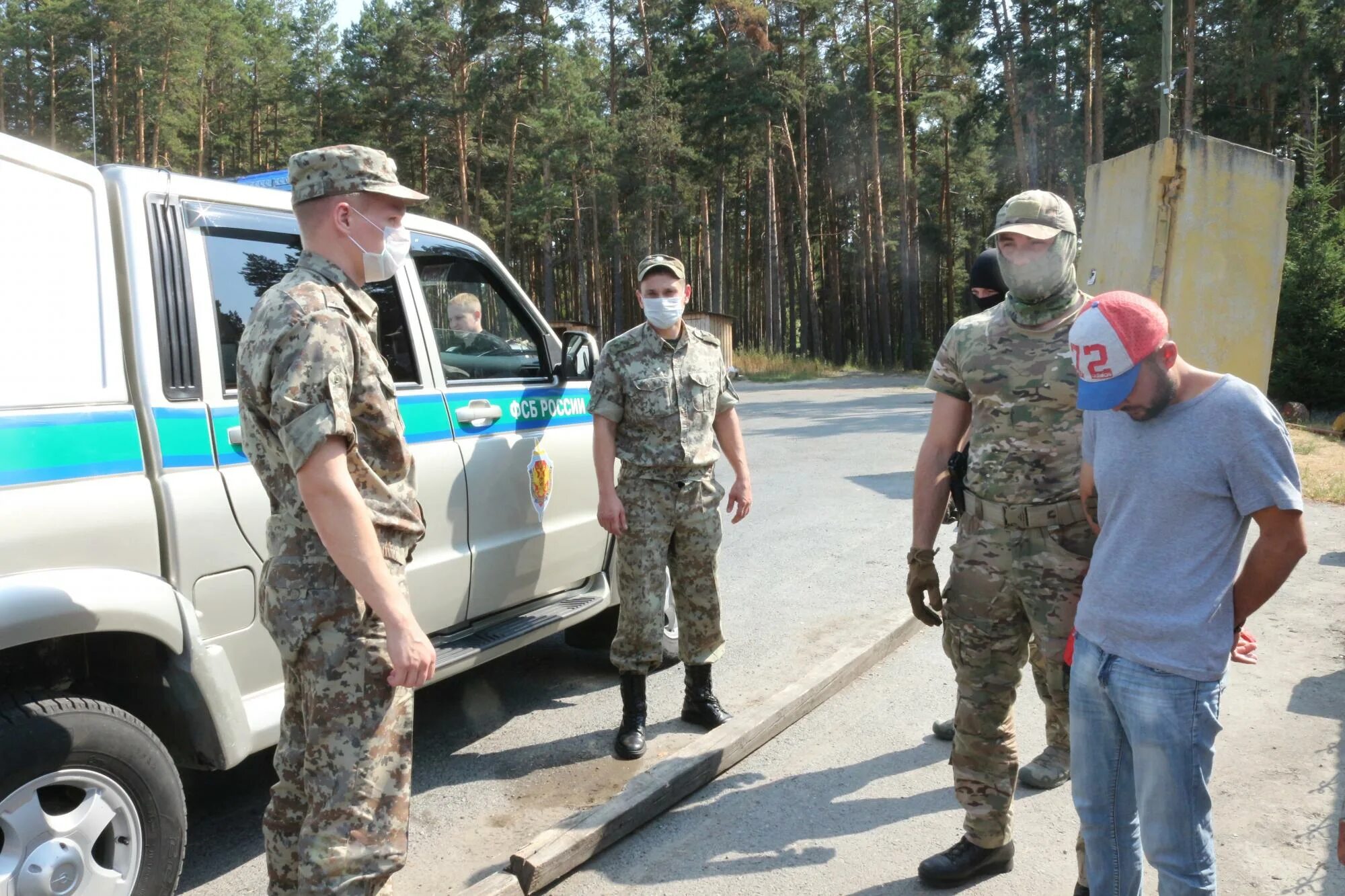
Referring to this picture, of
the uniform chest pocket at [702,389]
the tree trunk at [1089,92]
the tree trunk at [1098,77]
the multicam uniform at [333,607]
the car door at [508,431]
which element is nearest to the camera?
the multicam uniform at [333,607]

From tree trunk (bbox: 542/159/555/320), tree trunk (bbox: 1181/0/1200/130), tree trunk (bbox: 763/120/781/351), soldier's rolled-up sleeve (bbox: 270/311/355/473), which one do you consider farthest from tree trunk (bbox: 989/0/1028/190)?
soldier's rolled-up sleeve (bbox: 270/311/355/473)

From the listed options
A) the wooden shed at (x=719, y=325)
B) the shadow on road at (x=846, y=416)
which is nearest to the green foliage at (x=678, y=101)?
the wooden shed at (x=719, y=325)

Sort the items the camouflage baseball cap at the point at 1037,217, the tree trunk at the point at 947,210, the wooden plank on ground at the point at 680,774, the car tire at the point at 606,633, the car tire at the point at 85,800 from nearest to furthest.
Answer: the car tire at the point at 85,800 → the camouflage baseball cap at the point at 1037,217 → the wooden plank on ground at the point at 680,774 → the car tire at the point at 606,633 → the tree trunk at the point at 947,210

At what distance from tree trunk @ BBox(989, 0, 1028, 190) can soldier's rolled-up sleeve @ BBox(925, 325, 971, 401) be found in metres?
30.0

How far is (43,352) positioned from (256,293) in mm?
770

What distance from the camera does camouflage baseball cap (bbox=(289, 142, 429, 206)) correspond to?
7.72 feet

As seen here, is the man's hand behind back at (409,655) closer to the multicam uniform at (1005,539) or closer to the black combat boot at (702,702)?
the multicam uniform at (1005,539)

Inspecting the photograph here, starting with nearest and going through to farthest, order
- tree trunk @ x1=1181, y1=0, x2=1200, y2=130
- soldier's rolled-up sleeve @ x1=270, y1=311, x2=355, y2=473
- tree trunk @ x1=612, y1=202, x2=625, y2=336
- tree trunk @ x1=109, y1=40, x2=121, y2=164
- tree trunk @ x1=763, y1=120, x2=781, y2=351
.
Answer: soldier's rolled-up sleeve @ x1=270, y1=311, x2=355, y2=473
tree trunk @ x1=1181, y1=0, x2=1200, y2=130
tree trunk @ x1=109, y1=40, x2=121, y2=164
tree trunk @ x1=763, y1=120, x2=781, y2=351
tree trunk @ x1=612, y1=202, x2=625, y2=336

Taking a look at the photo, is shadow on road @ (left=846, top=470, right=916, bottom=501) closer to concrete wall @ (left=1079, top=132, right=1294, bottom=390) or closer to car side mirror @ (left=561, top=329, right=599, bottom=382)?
concrete wall @ (left=1079, top=132, right=1294, bottom=390)

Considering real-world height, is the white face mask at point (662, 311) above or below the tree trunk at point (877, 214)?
below

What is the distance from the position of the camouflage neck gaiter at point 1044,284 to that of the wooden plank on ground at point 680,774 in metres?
2.05

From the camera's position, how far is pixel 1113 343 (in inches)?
86.7

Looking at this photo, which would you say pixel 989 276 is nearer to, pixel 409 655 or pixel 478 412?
pixel 478 412

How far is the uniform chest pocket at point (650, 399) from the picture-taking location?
4223 mm
